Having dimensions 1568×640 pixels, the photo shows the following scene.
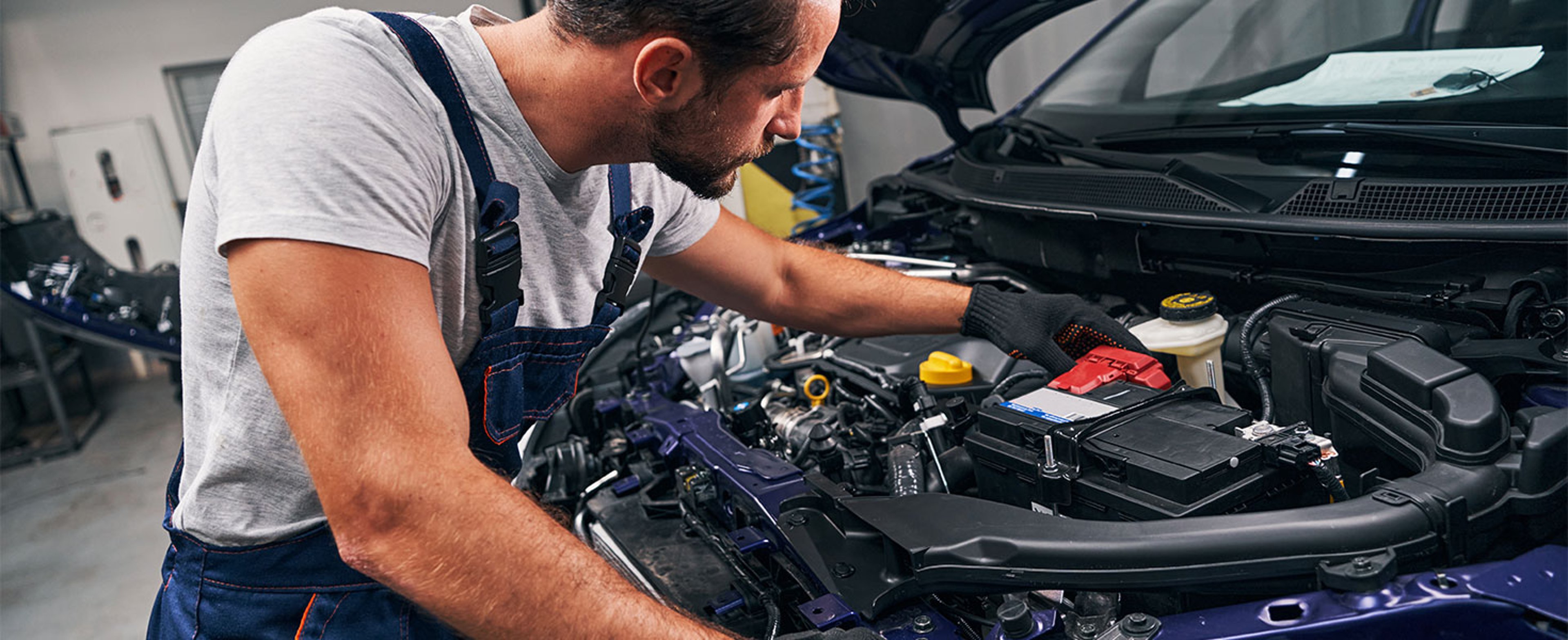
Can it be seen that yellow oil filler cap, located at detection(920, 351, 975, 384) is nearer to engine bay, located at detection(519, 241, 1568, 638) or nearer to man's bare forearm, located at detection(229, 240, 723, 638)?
engine bay, located at detection(519, 241, 1568, 638)

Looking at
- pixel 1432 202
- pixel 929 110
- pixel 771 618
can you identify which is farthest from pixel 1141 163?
pixel 929 110

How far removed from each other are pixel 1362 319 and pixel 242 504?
137 cm

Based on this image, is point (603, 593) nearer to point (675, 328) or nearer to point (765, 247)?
point (765, 247)

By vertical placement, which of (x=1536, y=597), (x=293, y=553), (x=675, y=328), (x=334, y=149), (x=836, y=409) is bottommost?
(x=675, y=328)

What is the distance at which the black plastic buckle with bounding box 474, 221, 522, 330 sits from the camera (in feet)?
3.54

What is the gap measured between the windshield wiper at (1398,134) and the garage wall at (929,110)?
0.99 meters

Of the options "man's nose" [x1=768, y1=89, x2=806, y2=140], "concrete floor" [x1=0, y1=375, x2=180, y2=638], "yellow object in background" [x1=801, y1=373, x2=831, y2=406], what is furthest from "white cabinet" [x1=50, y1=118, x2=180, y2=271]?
"man's nose" [x1=768, y1=89, x2=806, y2=140]

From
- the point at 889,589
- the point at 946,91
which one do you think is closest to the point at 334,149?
the point at 889,589

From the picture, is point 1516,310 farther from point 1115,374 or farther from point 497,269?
point 497,269

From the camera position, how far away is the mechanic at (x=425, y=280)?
853 millimetres

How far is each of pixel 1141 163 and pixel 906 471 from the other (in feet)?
2.36

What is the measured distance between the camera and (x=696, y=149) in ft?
3.62

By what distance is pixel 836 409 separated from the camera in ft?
5.47

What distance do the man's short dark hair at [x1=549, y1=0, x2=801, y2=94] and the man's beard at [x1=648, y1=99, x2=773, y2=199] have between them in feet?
0.13
